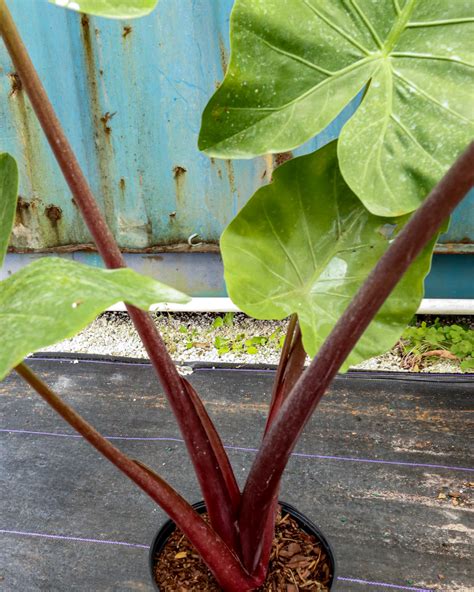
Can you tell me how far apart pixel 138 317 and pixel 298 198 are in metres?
0.35

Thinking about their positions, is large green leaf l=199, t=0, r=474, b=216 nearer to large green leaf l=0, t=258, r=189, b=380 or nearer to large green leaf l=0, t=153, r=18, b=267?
large green leaf l=0, t=153, r=18, b=267

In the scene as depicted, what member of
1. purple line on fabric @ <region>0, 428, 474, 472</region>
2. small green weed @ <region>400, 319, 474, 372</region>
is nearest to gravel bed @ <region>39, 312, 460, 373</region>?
small green weed @ <region>400, 319, 474, 372</region>

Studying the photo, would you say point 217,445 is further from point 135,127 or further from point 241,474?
point 135,127

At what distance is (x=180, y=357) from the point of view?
229cm

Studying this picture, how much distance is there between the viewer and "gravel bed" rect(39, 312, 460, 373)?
225 centimetres

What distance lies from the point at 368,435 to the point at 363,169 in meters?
1.03

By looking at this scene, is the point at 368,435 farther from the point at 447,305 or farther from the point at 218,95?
the point at 218,95

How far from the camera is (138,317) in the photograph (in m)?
0.84

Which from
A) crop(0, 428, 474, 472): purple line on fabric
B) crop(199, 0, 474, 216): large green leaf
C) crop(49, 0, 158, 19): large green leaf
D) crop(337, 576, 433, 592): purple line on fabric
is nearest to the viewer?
crop(49, 0, 158, 19): large green leaf

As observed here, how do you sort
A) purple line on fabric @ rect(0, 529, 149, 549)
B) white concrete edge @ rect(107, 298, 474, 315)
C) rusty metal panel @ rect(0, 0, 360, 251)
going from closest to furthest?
purple line on fabric @ rect(0, 529, 149, 549) < rusty metal panel @ rect(0, 0, 360, 251) < white concrete edge @ rect(107, 298, 474, 315)

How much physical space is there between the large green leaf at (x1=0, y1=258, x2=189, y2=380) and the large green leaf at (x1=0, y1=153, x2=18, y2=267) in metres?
0.24

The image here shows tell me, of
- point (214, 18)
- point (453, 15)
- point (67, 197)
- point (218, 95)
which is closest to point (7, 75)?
point (67, 197)

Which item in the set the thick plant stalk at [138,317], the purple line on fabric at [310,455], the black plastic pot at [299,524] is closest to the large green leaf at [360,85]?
the thick plant stalk at [138,317]

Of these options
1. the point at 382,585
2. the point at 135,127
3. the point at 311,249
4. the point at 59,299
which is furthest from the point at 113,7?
the point at 135,127
